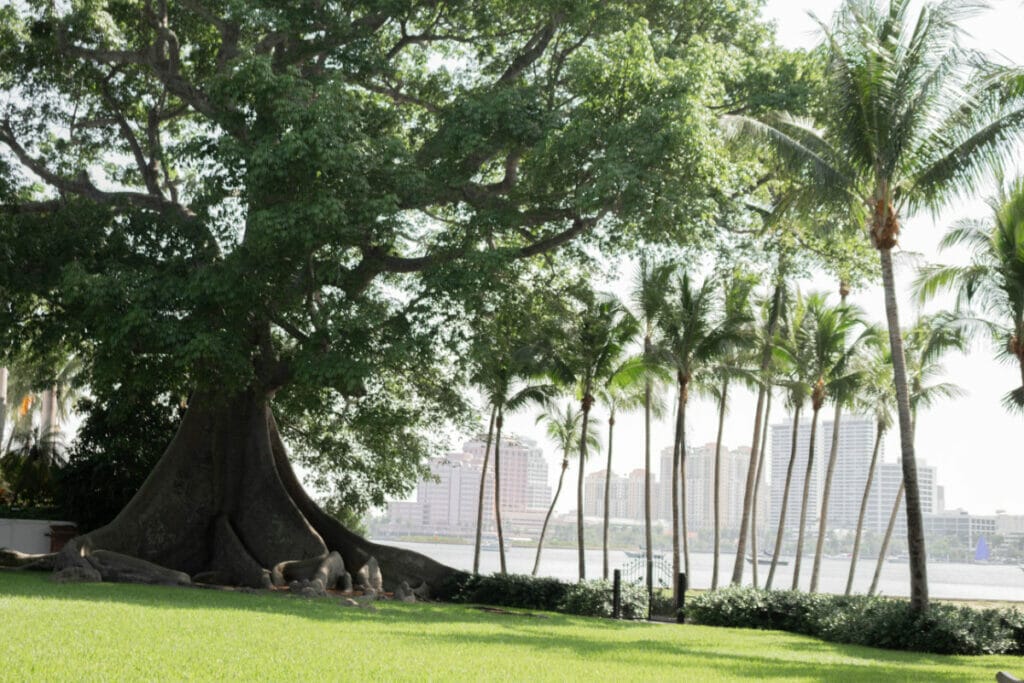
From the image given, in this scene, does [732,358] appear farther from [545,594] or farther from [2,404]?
[2,404]

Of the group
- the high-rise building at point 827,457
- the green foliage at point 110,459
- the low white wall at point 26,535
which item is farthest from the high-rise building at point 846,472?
the low white wall at point 26,535

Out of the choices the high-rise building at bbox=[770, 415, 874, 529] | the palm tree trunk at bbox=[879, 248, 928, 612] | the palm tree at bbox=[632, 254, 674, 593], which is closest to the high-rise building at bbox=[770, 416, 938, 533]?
the high-rise building at bbox=[770, 415, 874, 529]

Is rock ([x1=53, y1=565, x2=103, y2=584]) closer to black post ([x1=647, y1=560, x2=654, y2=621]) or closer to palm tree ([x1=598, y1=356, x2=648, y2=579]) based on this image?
black post ([x1=647, y1=560, x2=654, y2=621])

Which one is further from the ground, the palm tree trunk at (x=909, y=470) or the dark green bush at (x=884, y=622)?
the palm tree trunk at (x=909, y=470)

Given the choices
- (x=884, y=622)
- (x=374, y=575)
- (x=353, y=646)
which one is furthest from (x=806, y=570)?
(x=353, y=646)

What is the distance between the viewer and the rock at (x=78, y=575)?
17078 millimetres

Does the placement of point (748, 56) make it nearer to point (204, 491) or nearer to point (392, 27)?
point (392, 27)

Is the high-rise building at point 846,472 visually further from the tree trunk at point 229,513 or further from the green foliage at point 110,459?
the tree trunk at point 229,513

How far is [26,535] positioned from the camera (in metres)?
24.4

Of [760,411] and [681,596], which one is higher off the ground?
[760,411]

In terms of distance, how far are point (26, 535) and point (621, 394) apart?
17.2 metres

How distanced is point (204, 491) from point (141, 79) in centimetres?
800

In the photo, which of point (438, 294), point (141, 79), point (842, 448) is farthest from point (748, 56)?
point (842, 448)

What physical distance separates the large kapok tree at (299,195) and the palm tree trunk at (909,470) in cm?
317
